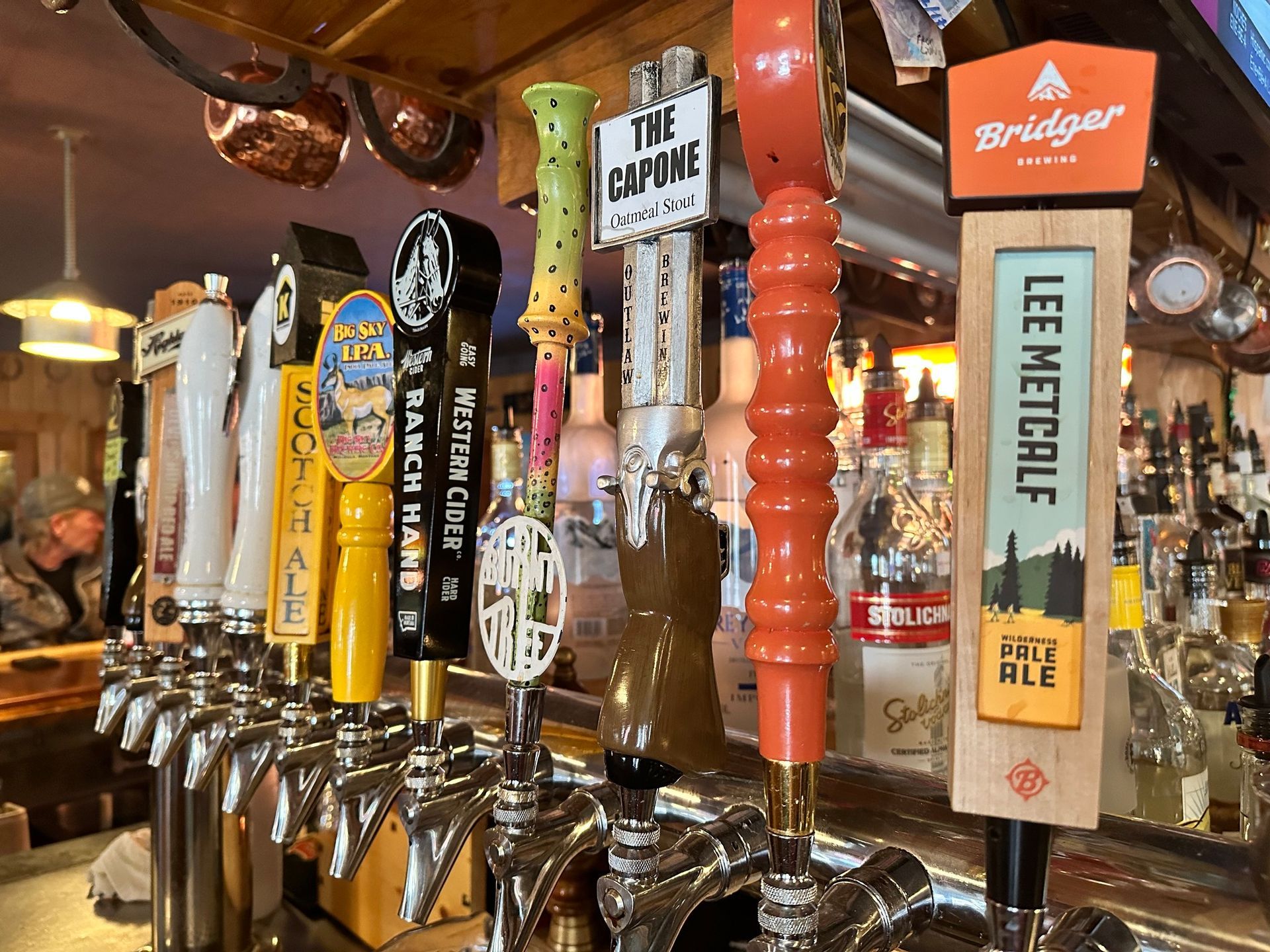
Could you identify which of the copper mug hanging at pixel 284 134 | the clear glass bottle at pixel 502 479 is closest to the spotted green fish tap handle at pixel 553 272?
the clear glass bottle at pixel 502 479

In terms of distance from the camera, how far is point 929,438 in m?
0.67

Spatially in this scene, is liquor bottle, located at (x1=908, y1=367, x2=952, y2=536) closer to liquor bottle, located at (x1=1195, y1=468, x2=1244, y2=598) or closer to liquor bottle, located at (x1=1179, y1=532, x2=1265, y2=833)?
liquor bottle, located at (x1=1179, y1=532, x2=1265, y2=833)

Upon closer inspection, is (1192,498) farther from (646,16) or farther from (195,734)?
(195,734)

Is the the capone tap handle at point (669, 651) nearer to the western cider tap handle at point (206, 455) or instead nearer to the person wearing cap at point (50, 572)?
the western cider tap handle at point (206, 455)

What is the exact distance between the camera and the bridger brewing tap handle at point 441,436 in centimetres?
44

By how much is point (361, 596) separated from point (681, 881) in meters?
0.23

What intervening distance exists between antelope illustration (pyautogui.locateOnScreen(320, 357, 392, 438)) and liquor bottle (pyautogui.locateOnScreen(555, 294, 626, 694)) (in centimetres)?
35

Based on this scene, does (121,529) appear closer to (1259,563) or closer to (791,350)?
(791,350)

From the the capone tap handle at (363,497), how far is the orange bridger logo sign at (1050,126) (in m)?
0.32

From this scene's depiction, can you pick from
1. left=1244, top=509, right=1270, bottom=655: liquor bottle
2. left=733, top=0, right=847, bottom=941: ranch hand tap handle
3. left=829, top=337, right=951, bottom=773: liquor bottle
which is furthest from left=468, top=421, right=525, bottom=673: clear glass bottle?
left=1244, top=509, right=1270, bottom=655: liquor bottle

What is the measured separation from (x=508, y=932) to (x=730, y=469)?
0.41 meters

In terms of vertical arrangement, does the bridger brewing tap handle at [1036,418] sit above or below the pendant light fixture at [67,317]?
below

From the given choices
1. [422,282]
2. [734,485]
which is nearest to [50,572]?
[734,485]

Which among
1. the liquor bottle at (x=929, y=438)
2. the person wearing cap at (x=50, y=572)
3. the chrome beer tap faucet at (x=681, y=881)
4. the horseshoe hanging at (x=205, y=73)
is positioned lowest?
the person wearing cap at (x=50, y=572)
